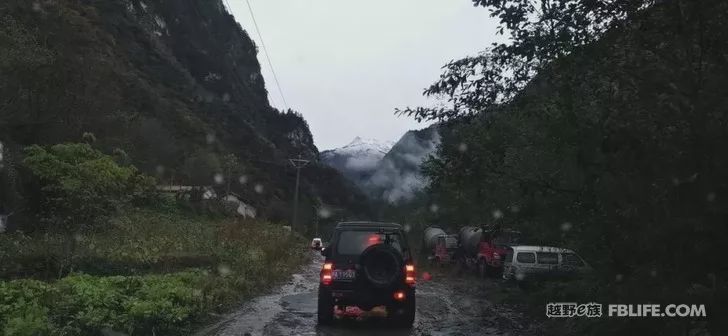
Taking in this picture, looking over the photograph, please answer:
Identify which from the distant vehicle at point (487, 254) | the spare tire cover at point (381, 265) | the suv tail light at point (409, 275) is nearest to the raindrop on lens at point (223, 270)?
the spare tire cover at point (381, 265)

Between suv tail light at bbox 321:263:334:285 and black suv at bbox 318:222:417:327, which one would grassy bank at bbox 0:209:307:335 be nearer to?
suv tail light at bbox 321:263:334:285

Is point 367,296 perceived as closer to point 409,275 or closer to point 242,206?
point 409,275

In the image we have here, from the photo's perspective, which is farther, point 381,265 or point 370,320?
point 370,320

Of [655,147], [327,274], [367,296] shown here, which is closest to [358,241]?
[327,274]

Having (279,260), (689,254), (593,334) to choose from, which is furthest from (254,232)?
(689,254)

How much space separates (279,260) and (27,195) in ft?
34.2

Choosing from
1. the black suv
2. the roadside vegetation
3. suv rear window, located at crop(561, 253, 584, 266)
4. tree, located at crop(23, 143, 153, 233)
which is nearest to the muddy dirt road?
the black suv

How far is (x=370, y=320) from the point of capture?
38.6ft

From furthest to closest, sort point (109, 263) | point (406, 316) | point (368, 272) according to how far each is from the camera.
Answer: point (109, 263) < point (406, 316) < point (368, 272)

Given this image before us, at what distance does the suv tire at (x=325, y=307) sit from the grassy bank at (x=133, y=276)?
7.38 ft

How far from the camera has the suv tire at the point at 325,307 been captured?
1069cm

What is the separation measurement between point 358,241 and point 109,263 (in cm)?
883

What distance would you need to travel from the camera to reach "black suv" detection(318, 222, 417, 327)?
10.3m

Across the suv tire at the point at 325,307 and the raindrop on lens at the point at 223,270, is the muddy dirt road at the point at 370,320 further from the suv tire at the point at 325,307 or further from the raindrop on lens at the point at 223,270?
the raindrop on lens at the point at 223,270
